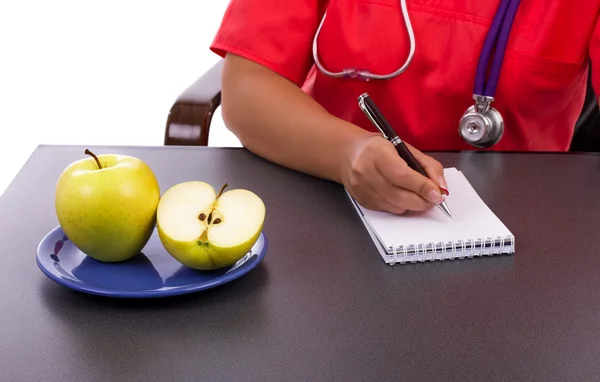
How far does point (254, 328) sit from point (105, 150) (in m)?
0.45

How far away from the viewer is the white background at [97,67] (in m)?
2.55

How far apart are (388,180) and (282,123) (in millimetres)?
228

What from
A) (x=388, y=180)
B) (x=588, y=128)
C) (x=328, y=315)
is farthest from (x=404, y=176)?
(x=588, y=128)

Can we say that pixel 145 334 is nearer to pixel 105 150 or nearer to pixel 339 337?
pixel 339 337

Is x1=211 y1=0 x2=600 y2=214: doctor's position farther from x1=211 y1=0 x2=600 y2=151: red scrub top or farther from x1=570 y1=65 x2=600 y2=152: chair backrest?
x1=570 y1=65 x2=600 y2=152: chair backrest

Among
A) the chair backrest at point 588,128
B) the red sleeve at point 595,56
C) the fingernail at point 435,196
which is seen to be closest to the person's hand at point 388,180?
the fingernail at point 435,196

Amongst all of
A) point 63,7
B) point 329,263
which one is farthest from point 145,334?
point 63,7

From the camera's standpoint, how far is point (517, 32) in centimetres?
105

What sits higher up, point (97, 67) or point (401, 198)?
point (401, 198)

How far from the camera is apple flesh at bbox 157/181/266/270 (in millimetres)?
643

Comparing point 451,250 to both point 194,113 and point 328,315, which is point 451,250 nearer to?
Result: point 328,315

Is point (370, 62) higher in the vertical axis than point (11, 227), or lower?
higher

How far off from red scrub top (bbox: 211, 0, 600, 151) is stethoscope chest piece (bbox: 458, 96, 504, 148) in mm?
70

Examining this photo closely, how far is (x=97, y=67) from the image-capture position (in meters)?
2.69
